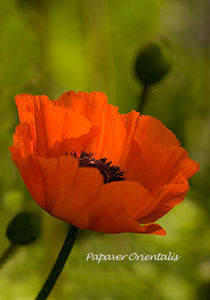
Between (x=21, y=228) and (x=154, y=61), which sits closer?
(x=21, y=228)

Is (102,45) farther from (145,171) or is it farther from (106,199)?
(106,199)

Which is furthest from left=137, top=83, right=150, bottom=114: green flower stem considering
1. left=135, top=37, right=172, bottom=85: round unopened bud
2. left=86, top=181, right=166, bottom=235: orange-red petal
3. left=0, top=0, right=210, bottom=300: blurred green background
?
left=86, top=181, right=166, bottom=235: orange-red petal

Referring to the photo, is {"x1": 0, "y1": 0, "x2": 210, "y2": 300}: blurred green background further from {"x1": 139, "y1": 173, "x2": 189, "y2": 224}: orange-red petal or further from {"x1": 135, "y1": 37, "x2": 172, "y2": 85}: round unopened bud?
{"x1": 139, "y1": 173, "x2": 189, "y2": 224}: orange-red petal

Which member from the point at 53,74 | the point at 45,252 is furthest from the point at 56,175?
the point at 53,74

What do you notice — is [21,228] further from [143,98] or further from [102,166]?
[143,98]

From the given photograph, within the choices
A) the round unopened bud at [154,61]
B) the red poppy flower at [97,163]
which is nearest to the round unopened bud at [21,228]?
the red poppy flower at [97,163]

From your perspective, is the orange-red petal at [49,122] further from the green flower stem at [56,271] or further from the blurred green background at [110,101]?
the blurred green background at [110,101]

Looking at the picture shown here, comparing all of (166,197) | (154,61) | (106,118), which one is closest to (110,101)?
(154,61)
